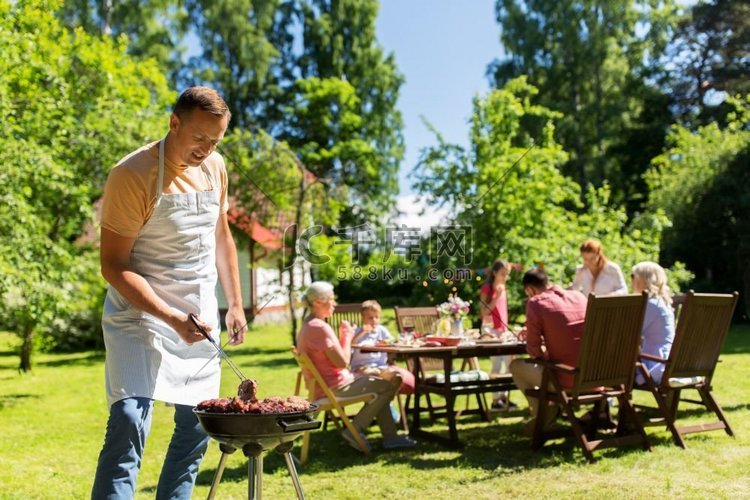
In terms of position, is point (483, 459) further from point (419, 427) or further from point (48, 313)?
point (48, 313)

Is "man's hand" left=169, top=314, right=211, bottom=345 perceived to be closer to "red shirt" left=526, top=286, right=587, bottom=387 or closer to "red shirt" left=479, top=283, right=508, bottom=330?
"red shirt" left=526, top=286, right=587, bottom=387

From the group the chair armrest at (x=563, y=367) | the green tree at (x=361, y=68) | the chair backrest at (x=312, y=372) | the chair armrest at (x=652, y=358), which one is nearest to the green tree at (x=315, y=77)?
the green tree at (x=361, y=68)

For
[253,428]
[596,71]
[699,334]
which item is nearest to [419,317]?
[699,334]

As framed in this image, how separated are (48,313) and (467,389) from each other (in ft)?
15.5

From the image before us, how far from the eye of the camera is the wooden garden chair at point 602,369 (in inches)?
193

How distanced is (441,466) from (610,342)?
52.7 inches

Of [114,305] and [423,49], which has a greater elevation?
[423,49]

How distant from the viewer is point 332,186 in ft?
50.4

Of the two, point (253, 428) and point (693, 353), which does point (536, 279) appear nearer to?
point (693, 353)

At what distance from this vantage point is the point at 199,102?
2.38 m

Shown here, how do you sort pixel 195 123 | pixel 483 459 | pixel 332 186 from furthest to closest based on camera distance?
pixel 332 186 → pixel 483 459 → pixel 195 123

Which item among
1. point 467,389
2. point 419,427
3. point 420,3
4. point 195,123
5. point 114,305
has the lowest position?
point 419,427

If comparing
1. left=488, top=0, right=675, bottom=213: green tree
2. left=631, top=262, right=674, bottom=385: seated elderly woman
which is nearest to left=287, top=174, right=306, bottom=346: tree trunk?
left=631, top=262, right=674, bottom=385: seated elderly woman

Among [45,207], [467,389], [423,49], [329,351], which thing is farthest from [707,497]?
[423,49]
